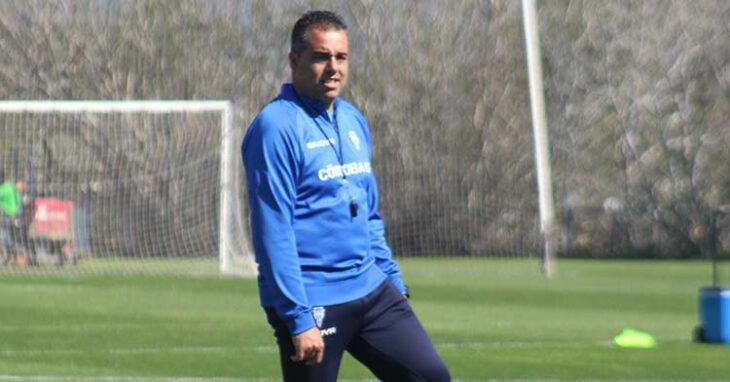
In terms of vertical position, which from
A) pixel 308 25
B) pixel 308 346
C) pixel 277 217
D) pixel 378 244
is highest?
pixel 308 25

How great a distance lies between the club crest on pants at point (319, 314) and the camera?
257 inches

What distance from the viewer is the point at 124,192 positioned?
32875 millimetres

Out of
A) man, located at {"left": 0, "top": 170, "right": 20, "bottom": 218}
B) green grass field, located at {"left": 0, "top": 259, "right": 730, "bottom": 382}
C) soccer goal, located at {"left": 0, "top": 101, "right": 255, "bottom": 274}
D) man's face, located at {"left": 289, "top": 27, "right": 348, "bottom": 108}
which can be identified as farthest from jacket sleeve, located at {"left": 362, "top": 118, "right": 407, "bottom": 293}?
man, located at {"left": 0, "top": 170, "right": 20, "bottom": 218}

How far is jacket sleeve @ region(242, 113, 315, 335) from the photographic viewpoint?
20.9 feet

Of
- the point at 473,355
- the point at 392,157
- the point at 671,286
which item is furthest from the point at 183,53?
the point at 473,355

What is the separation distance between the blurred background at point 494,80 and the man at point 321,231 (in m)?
29.3

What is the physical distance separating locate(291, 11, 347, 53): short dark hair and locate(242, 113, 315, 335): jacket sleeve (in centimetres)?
33

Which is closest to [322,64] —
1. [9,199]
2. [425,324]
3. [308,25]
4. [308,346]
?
[308,25]

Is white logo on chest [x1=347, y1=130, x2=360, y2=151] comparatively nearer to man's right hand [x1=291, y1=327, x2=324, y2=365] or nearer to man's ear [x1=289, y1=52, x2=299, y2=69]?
man's ear [x1=289, y1=52, x2=299, y2=69]

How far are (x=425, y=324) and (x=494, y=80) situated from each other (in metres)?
21.6

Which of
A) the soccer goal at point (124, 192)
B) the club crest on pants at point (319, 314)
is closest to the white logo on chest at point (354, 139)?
the club crest on pants at point (319, 314)

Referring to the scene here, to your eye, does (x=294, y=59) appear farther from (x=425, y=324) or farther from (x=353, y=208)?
(x=425, y=324)

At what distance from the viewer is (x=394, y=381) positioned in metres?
6.82

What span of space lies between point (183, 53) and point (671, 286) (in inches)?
667
